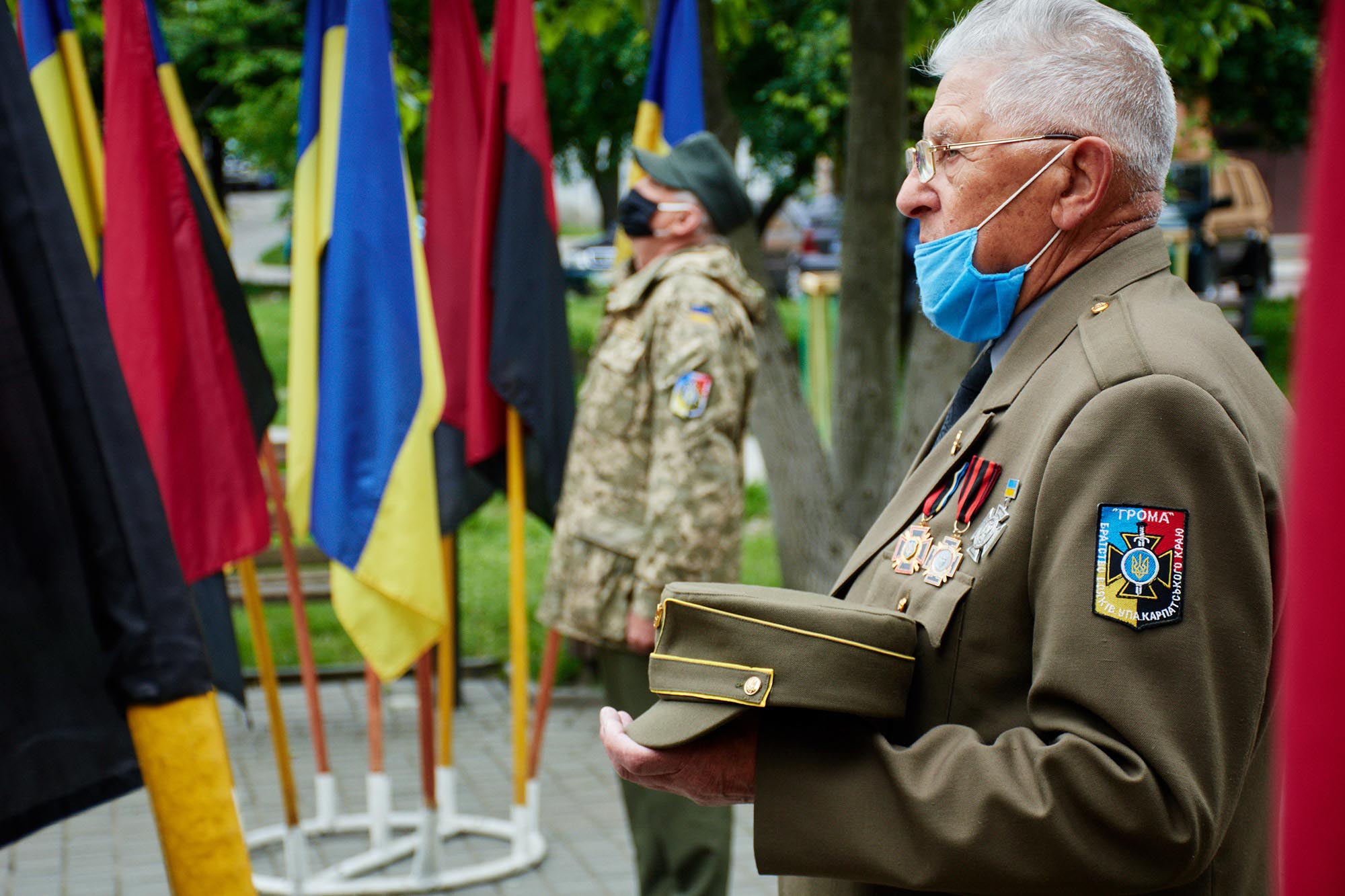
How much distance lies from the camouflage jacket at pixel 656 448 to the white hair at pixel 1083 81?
2052mm

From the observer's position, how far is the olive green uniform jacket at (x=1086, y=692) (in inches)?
52.6

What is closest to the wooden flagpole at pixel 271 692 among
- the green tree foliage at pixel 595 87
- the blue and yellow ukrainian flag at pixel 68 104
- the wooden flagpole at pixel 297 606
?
the wooden flagpole at pixel 297 606

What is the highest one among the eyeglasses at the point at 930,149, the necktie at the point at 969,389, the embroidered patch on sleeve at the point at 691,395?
the eyeglasses at the point at 930,149

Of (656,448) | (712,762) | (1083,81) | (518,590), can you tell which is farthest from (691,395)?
(712,762)

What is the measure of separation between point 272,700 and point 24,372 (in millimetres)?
3284

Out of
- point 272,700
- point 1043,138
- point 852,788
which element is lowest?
point 272,700

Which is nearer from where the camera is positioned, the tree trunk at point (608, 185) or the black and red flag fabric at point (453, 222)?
the black and red flag fabric at point (453, 222)

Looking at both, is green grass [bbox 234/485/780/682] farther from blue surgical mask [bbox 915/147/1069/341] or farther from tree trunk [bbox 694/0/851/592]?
blue surgical mask [bbox 915/147/1069/341]

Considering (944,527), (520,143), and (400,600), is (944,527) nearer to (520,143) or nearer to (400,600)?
(400,600)

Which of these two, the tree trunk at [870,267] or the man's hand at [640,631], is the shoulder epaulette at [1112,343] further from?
the tree trunk at [870,267]

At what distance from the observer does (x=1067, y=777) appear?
134cm

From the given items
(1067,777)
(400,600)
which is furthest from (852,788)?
(400,600)

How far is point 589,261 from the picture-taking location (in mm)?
30719

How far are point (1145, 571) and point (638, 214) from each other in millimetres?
2913
